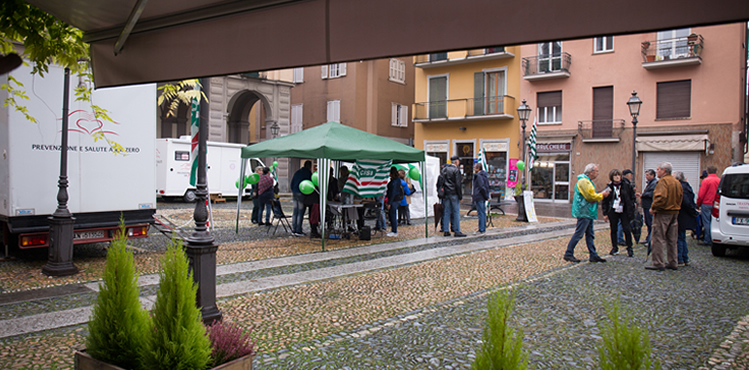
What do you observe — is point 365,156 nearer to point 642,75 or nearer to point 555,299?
point 555,299

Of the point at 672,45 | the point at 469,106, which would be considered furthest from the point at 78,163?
the point at 672,45

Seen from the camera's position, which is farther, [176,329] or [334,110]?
[334,110]

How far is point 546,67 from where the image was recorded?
2745 centimetres

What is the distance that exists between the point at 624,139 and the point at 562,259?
18904 mm

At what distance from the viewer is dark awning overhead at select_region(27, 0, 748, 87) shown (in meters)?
1.82

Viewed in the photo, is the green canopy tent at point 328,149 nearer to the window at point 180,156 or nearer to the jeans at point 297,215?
the jeans at point 297,215

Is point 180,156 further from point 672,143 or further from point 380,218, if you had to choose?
point 672,143

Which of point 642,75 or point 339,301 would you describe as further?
point 642,75

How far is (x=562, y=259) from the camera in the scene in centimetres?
903

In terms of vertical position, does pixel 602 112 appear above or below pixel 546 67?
below

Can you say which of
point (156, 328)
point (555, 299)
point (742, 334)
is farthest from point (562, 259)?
point (156, 328)

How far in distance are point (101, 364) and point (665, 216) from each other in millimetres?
7998

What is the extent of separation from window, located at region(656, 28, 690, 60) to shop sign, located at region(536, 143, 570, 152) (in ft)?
19.5

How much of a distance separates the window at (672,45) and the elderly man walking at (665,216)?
19.6 meters
